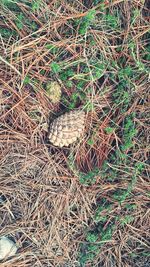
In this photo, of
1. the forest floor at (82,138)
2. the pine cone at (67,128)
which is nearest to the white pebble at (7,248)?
the forest floor at (82,138)

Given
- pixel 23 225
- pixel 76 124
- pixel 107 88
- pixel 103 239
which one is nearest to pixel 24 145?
pixel 76 124

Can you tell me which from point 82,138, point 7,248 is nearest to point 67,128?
point 82,138

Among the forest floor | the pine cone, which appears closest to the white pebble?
the forest floor

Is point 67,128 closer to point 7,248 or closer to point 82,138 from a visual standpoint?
point 82,138

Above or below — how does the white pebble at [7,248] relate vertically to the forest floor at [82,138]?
below

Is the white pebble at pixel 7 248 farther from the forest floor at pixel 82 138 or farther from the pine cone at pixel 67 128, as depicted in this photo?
the pine cone at pixel 67 128
